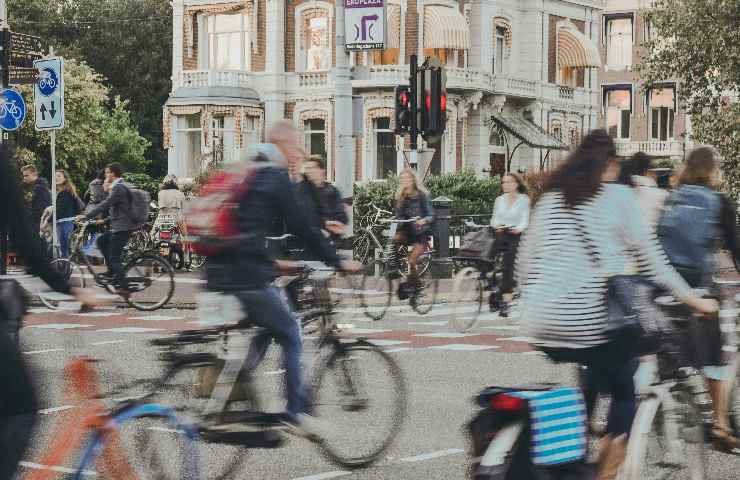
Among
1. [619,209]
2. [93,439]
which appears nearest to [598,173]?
[619,209]

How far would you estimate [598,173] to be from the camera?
5.12 m

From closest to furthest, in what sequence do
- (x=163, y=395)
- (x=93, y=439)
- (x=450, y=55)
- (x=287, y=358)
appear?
(x=93, y=439) → (x=163, y=395) → (x=287, y=358) → (x=450, y=55)

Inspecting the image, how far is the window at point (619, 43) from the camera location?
5612 cm

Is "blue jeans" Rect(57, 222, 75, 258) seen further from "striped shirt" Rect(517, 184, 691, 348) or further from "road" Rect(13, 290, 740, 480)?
"striped shirt" Rect(517, 184, 691, 348)

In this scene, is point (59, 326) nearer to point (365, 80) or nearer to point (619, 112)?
point (365, 80)

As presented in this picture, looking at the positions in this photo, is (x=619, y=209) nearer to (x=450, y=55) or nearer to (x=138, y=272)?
(x=138, y=272)

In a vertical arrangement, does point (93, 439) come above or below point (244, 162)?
below

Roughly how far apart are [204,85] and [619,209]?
118 ft

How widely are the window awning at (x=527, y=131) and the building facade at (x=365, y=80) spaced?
0.18 ft

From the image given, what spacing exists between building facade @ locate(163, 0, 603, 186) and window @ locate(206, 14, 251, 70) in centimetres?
3

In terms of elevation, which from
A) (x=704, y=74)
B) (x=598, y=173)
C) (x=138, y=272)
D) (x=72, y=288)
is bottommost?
(x=138, y=272)

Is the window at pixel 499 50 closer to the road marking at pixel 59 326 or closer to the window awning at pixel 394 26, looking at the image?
the window awning at pixel 394 26

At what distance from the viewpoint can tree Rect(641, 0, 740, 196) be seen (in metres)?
31.5

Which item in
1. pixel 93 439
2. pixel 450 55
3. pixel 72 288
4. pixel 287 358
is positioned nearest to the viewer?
pixel 72 288
